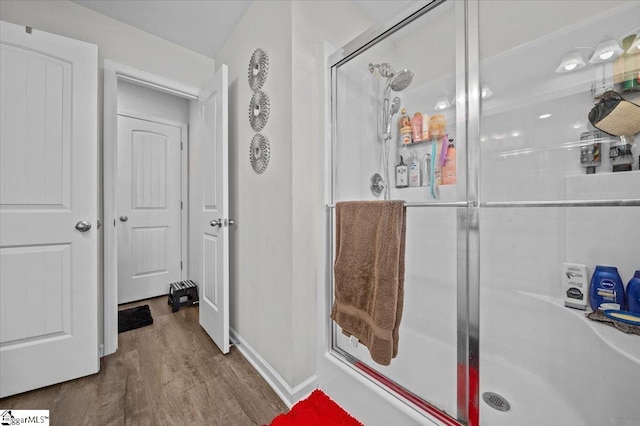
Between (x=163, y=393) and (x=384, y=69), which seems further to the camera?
(x=163, y=393)

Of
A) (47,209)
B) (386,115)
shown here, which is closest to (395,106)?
(386,115)

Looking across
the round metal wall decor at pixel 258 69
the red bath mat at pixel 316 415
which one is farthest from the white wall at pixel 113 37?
the red bath mat at pixel 316 415

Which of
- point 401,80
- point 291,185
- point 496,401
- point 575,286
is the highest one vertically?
point 401,80

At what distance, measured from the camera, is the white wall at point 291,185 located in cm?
142

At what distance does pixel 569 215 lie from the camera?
117 cm

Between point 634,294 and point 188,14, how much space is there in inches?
115

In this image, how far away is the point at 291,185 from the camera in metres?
1.41

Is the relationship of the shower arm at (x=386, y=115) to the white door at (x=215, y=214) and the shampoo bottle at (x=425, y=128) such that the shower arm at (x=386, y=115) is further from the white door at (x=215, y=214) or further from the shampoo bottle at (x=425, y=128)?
the white door at (x=215, y=214)

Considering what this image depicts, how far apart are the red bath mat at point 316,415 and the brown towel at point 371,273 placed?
36 cm

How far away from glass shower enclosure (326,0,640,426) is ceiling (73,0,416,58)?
31.3 inches

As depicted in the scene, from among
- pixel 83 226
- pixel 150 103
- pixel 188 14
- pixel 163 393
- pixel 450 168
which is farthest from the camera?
pixel 150 103

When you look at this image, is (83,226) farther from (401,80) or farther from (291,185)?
(401,80)

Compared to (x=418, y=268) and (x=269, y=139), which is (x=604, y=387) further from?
(x=269, y=139)

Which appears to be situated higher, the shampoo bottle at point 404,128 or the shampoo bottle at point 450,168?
the shampoo bottle at point 404,128
